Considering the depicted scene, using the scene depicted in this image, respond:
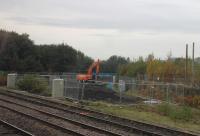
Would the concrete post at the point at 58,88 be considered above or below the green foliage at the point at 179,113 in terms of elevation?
above

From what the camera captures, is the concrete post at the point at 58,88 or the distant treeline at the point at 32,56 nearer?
the concrete post at the point at 58,88

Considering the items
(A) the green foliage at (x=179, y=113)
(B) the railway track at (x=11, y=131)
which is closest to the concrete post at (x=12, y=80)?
(A) the green foliage at (x=179, y=113)

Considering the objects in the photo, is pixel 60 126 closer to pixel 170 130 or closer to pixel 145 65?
pixel 170 130

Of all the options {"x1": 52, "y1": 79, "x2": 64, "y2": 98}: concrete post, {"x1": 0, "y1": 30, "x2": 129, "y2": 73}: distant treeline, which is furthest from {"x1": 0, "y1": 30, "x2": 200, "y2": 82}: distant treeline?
{"x1": 52, "y1": 79, "x2": 64, "y2": 98}: concrete post

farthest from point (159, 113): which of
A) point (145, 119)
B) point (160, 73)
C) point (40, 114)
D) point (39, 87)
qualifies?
point (160, 73)

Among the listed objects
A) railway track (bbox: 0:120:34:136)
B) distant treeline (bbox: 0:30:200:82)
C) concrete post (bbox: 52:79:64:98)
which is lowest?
railway track (bbox: 0:120:34:136)

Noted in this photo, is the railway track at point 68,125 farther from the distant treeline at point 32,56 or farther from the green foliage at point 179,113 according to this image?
the distant treeline at point 32,56

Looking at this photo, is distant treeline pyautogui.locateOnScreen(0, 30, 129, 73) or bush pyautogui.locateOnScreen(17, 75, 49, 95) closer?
bush pyautogui.locateOnScreen(17, 75, 49, 95)

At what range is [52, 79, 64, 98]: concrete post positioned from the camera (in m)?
41.9

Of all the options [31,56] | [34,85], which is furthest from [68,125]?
[31,56]

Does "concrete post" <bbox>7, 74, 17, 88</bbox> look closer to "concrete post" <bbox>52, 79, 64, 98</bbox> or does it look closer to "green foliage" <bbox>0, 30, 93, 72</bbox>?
"concrete post" <bbox>52, 79, 64, 98</bbox>

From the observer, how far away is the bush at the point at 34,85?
51.7 metres

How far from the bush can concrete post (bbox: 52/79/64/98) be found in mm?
8172

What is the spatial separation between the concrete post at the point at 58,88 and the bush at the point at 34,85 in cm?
817
